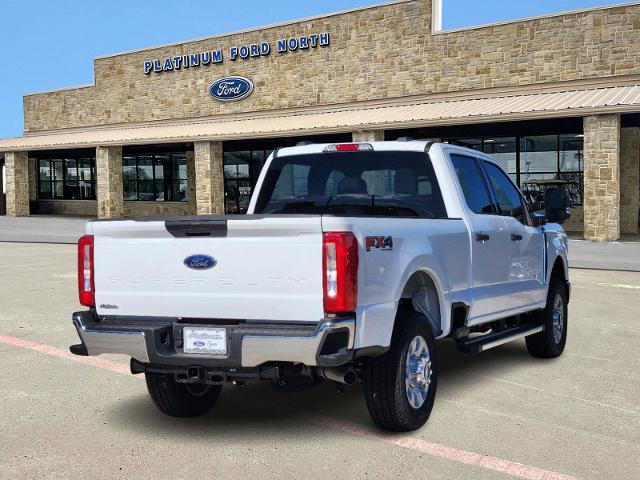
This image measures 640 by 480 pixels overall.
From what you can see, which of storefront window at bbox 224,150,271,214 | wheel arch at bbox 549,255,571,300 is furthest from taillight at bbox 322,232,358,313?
storefront window at bbox 224,150,271,214

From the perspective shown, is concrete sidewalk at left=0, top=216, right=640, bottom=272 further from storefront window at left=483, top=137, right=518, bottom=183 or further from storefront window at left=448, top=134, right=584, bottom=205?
storefront window at left=483, top=137, right=518, bottom=183

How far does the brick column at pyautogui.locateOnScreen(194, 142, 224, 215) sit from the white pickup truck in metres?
25.7

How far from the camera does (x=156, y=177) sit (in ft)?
134

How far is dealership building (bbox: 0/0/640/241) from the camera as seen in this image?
83.4ft

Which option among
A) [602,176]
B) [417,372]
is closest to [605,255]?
[602,176]

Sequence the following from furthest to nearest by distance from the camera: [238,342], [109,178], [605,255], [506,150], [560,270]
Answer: [109,178], [506,150], [605,255], [560,270], [238,342]

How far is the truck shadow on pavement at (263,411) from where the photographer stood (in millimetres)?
5223

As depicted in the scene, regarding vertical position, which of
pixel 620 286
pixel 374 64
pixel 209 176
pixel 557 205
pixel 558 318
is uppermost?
pixel 374 64

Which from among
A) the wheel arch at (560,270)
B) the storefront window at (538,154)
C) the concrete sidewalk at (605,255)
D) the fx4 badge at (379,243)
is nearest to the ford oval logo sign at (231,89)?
the storefront window at (538,154)

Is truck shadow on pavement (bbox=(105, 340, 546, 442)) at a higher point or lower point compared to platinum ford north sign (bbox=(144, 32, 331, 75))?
lower

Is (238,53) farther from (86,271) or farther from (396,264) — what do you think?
(396,264)

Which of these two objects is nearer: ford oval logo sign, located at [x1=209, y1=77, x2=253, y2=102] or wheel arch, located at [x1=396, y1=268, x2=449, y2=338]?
wheel arch, located at [x1=396, y1=268, x2=449, y2=338]

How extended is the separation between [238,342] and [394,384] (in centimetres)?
103

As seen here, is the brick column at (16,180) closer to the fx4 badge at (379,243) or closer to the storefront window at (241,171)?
the storefront window at (241,171)
